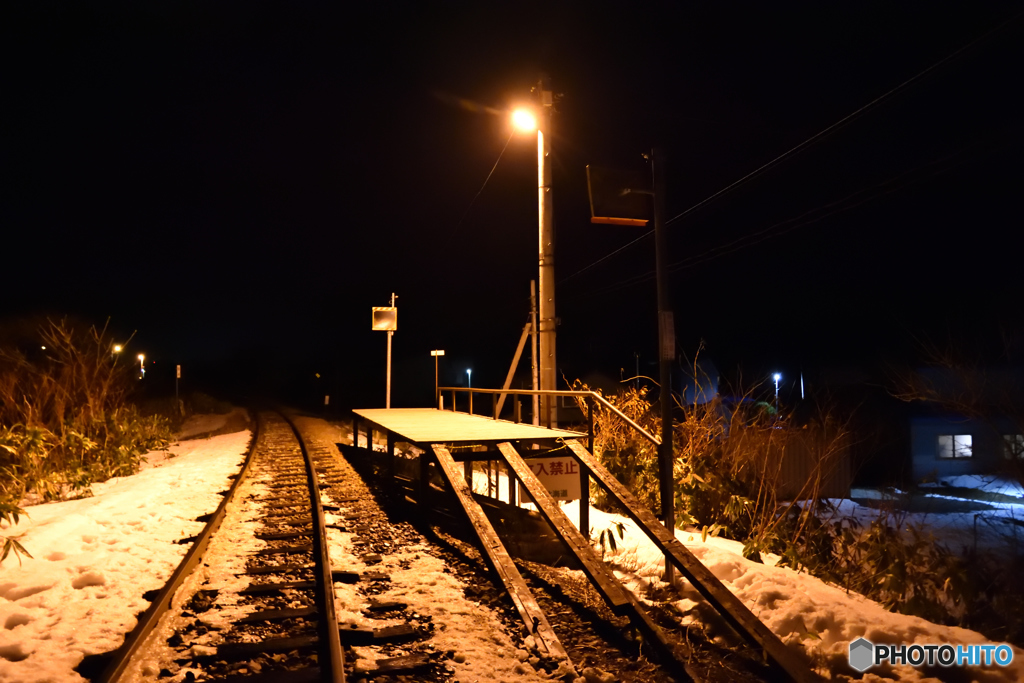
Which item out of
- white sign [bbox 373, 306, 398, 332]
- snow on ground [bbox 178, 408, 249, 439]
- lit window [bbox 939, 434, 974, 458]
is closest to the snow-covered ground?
white sign [bbox 373, 306, 398, 332]

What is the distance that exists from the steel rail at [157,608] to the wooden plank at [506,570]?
252 cm

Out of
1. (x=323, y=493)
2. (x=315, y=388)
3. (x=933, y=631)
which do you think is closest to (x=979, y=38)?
(x=933, y=631)

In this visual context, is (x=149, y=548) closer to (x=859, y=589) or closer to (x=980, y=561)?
(x=859, y=589)

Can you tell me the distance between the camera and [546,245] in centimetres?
1047

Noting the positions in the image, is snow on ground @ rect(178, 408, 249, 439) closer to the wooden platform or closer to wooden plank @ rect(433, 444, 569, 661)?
the wooden platform

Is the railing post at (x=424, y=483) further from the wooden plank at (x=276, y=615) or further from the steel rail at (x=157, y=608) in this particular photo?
the wooden plank at (x=276, y=615)

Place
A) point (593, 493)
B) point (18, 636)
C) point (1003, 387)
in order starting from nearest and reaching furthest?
point (18, 636)
point (593, 493)
point (1003, 387)

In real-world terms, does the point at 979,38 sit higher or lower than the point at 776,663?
higher

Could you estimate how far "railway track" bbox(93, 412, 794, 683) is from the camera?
386cm

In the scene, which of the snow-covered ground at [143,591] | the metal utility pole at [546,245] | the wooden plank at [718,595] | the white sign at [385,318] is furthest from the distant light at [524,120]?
the white sign at [385,318]

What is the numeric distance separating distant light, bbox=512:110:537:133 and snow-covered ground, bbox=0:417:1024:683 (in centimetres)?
646

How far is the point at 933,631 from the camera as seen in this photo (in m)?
4.38

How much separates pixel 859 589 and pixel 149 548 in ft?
22.8

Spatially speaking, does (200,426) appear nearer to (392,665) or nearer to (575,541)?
(575,541)
